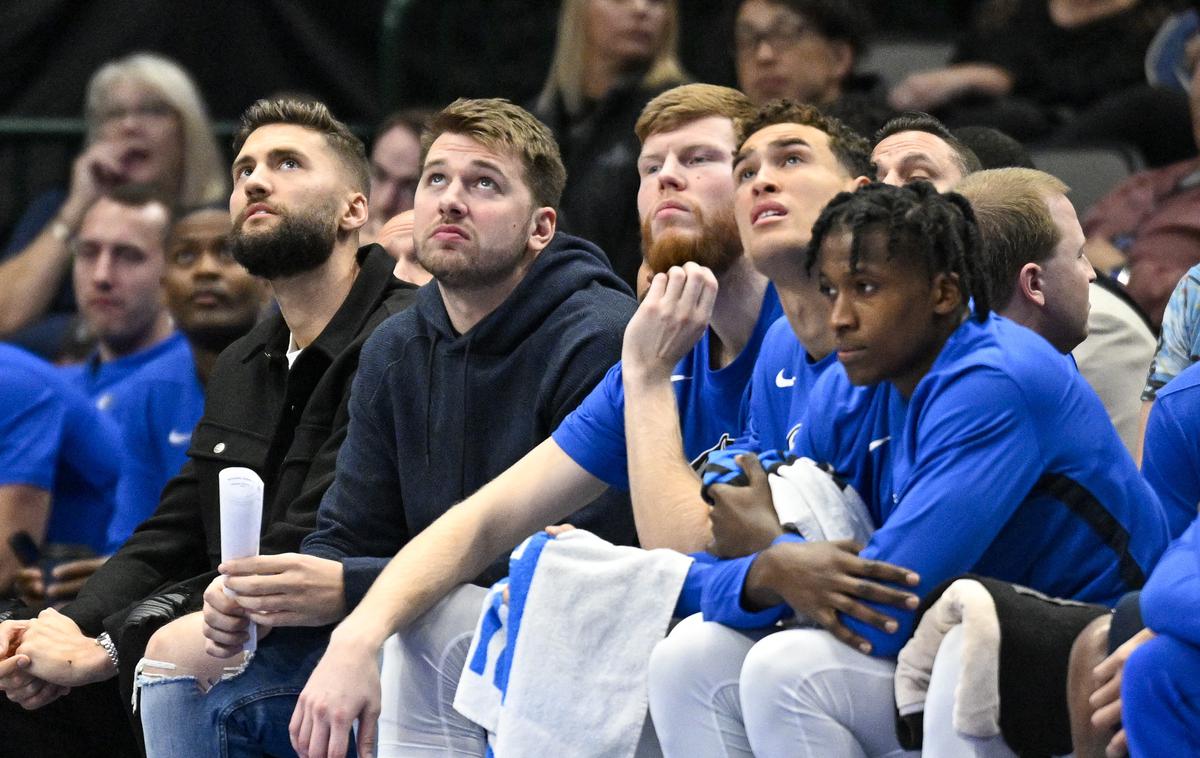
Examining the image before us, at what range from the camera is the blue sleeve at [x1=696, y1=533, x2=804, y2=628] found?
2.71 metres

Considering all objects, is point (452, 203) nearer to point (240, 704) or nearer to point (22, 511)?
point (240, 704)

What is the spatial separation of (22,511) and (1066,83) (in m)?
3.21

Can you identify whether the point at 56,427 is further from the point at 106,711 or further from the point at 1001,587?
the point at 1001,587

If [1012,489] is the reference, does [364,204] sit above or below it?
above

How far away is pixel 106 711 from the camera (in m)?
3.97

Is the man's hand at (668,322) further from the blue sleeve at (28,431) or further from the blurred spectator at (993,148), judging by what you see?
the blue sleeve at (28,431)

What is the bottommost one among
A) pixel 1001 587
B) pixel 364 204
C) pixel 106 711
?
pixel 106 711

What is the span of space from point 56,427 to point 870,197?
108 inches

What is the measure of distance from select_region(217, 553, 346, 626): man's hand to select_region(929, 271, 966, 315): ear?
125 centimetres

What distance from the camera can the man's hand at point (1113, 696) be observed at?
2426 mm

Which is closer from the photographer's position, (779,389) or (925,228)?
(925,228)

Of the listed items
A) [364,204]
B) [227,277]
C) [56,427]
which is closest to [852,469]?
[364,204]

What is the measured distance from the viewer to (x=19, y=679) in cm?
383

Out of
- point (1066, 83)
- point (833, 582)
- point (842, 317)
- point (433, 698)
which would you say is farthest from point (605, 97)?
point (833, 582)
